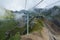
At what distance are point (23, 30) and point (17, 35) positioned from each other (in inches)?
6.7

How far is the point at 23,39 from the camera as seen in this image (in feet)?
3.66

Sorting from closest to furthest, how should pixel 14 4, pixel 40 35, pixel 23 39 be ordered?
1. pixel 23 39
2. pixel 40 35
3. pixel 14 4

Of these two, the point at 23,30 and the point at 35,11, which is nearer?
the point at 23,30

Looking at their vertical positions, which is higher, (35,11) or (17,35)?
(35,11)

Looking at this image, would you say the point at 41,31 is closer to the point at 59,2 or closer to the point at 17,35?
the point at 17,35

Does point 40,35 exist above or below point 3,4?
below

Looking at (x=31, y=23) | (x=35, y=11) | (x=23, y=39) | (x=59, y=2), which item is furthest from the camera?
(x=59, y=2)

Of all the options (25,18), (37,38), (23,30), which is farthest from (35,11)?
(37,38)

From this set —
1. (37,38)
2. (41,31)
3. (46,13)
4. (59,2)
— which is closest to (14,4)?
(46,13)

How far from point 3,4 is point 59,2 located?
0.83 metres

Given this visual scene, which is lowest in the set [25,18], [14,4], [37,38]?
[37,38]

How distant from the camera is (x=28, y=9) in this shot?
1.85 meters

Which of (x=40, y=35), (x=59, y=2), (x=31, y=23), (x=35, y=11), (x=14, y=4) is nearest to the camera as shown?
(x=40, y=35)

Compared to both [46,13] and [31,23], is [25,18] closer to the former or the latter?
[31,23]
